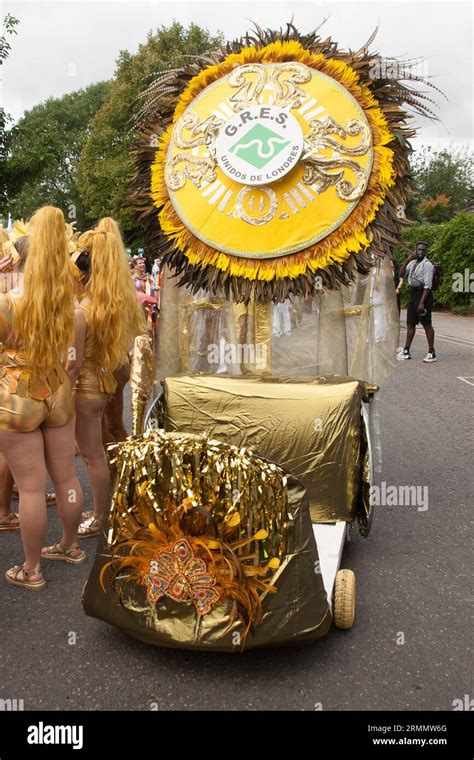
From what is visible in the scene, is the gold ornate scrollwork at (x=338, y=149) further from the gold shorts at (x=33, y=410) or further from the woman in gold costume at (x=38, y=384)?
the gold shorts at (x=33, y=410)

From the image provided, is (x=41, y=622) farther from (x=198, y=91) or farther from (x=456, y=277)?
(x=456, y=277)

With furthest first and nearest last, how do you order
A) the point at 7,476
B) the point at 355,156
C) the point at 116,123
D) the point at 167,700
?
the point at 116,123
the point at 7,476
the point at 355,156
the point at 167,700

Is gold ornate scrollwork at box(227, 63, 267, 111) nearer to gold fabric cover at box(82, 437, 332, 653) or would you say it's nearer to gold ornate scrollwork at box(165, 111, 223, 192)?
gold ornate scrollwork at box(165, 111, 223, 192)

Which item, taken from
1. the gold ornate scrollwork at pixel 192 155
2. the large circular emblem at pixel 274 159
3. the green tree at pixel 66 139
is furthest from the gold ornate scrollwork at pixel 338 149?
the green tree at pixel 66 139

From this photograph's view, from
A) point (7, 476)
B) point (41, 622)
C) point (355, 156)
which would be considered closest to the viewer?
point (41, 622)

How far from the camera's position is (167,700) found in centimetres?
244

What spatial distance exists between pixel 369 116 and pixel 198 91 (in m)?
0.93

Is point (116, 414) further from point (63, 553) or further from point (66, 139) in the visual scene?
point (66, 139)

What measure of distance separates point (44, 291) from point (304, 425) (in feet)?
4.99

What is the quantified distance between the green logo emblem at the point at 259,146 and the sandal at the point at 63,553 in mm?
2268

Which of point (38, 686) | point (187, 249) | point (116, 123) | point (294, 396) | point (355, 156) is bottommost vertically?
point (38, 686)

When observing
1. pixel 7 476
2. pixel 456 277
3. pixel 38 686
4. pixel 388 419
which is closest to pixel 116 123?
pixel 456 277

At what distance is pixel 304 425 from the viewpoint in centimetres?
355

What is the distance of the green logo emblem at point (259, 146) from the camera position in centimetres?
332
